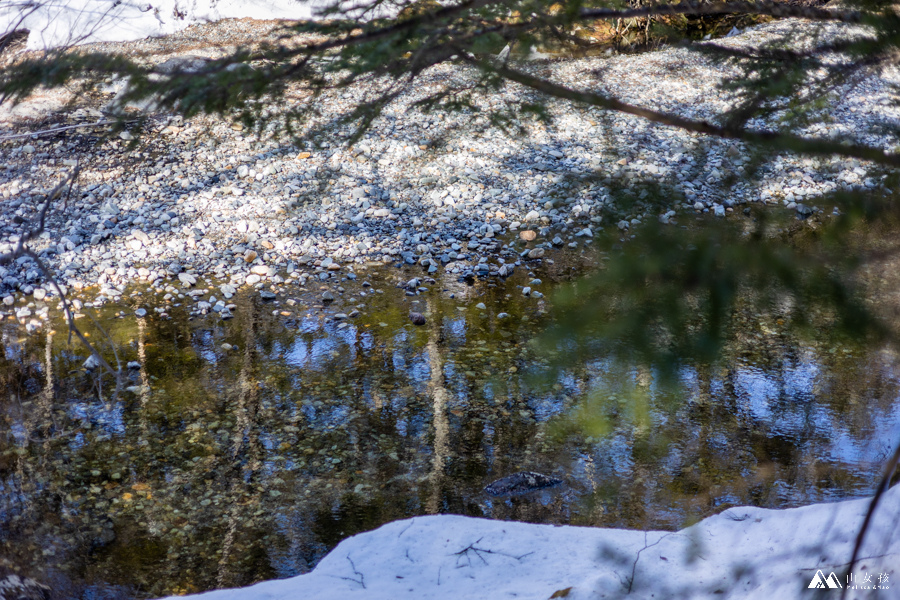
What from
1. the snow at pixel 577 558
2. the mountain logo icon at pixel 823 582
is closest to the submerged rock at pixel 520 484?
the snow at pixel 577 558

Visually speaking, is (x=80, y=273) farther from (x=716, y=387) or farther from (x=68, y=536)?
(x=716, y=387)

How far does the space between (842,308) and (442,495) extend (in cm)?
211

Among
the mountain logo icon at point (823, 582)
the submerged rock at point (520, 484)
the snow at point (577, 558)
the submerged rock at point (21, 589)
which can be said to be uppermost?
the mountain logo icon at point (823, 582)

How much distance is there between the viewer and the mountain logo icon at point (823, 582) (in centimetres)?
151

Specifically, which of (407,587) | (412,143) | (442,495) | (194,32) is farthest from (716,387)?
(194,32)

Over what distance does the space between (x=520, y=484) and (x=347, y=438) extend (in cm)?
92

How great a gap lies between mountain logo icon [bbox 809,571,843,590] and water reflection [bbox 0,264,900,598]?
0.73 m

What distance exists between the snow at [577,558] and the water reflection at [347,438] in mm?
273

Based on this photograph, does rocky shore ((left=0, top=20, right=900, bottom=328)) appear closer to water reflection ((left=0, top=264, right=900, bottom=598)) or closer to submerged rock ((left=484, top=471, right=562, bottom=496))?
water reflection ((left=0, top=264, right=900, bottom=598))

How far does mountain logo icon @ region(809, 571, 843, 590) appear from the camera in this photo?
59.4 inches

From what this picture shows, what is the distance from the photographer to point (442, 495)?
120 inches

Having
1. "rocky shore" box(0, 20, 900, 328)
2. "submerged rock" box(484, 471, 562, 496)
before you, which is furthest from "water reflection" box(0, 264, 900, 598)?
"rocky shore" box(0, 20, 900, 328)

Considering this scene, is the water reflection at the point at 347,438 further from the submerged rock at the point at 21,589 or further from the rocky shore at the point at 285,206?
the rocky shore at the point at 285,206

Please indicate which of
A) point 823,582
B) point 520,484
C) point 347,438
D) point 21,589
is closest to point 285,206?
point 347,438
